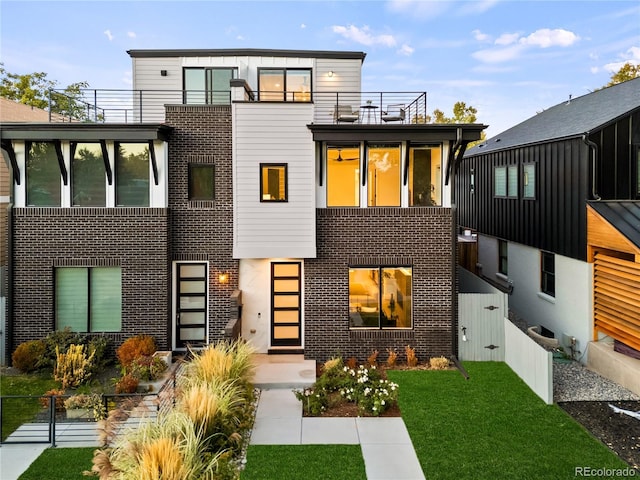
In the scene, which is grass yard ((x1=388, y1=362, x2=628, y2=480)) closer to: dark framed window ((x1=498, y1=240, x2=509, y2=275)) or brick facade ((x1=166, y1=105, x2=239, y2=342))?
brick facade ((x1=166, y1=105, x2=239, y2=342))

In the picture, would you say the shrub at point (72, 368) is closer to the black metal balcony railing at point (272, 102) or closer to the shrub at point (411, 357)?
the black metal balcony railing at point (272, 102)

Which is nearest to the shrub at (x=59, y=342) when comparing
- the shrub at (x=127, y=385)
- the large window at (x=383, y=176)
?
the shrub at (x=127, y=385)

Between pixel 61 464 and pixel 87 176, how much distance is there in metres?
7.02

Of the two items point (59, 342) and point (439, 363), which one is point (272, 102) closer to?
point (439, 363)

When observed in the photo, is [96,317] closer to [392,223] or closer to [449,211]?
[392,223]

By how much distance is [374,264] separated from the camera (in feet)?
36.8

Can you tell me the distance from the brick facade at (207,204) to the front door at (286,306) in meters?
1.14

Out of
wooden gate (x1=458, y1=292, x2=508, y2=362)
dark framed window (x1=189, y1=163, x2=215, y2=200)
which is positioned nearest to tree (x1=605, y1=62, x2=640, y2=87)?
wooden gate (x1=458, y1=292, x2=508, y2=362)

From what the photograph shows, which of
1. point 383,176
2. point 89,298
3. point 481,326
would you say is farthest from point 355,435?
point 89,298

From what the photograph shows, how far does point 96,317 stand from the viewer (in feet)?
36.2

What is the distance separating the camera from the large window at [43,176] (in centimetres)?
1098

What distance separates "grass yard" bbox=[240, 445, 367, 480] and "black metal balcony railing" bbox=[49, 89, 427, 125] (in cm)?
780

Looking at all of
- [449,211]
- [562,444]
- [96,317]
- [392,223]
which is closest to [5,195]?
[96,317]

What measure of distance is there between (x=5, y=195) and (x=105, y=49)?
711 cm
